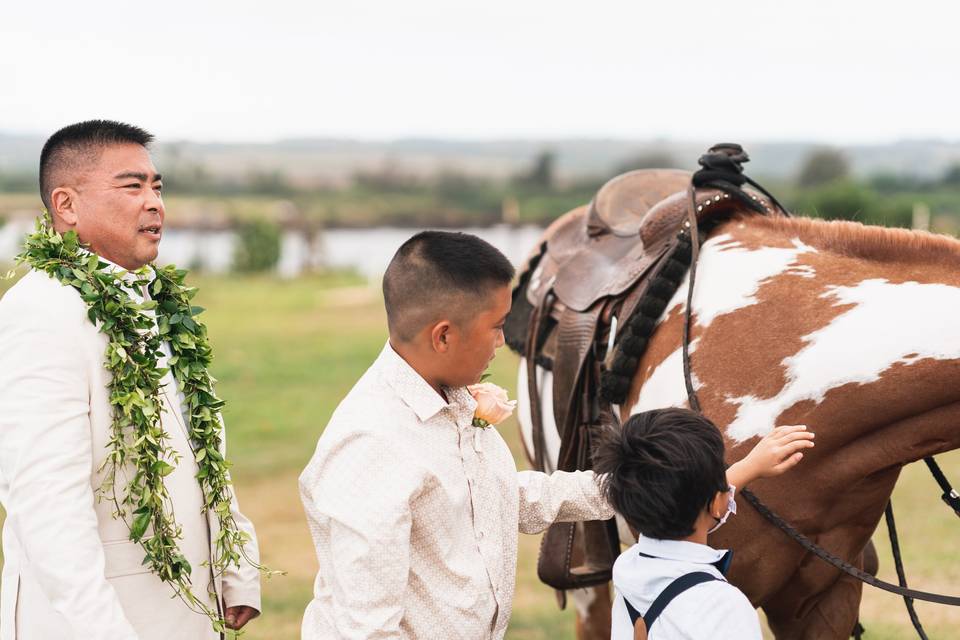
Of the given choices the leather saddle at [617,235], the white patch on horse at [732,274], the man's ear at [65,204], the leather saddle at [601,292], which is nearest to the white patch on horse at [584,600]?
the leather saddle at [601,292]

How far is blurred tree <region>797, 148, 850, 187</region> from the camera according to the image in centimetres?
3334

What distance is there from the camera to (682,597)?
1.55 meters

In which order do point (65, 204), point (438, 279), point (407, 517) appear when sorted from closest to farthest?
point (407, 517) < point (438, 279) < point (65, 204)

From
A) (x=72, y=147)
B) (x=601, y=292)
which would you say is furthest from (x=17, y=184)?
(x=72, y=147)

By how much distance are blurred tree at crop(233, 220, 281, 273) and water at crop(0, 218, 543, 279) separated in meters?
0.33

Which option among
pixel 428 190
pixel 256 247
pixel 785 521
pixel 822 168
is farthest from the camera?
pixel 428 190

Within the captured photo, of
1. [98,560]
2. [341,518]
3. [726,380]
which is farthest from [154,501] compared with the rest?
[726,380]

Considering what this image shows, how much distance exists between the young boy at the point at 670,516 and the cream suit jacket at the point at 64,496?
87cm

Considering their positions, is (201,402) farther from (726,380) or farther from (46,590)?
(726,380)

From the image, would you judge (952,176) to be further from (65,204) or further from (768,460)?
(65,204)

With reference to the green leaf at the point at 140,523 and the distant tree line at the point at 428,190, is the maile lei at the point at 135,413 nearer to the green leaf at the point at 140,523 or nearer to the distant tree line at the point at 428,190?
the green leaf at the point at 140,523

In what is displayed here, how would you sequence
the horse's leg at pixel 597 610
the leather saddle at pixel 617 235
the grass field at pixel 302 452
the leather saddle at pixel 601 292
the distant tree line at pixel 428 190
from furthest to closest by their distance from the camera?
the distant tree line at pixel 428 190 → the grass field at pixel 302 452 → the horse's leg at pixel 597 610 → the leather saddle at pixel 617 235 → the leather saddle at pixel 601 292

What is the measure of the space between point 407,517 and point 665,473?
422 mm

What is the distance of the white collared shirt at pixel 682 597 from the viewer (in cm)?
151
